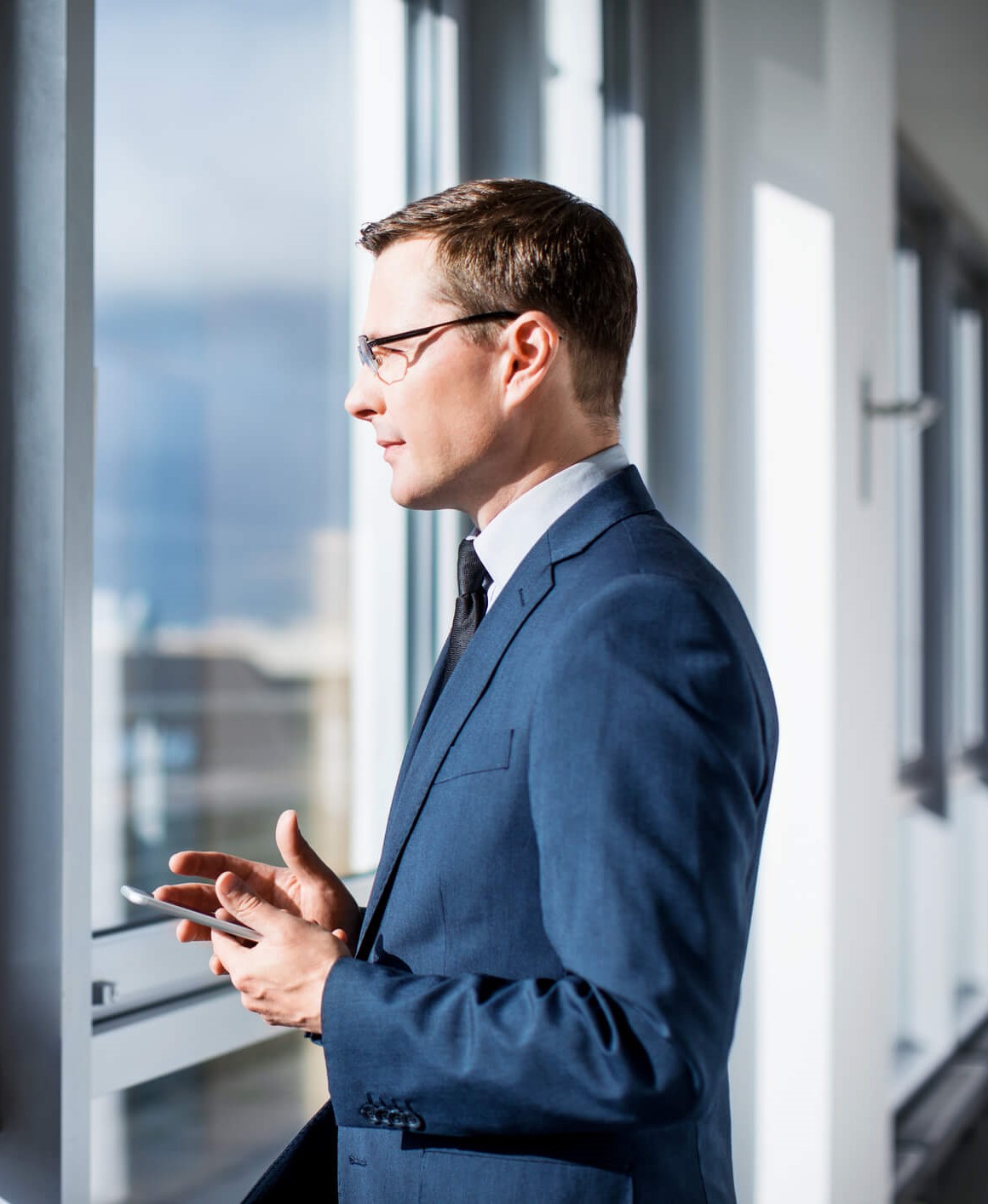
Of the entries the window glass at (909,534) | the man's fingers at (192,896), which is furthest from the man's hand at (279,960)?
the window glass at (909,534)

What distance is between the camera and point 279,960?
0.95m

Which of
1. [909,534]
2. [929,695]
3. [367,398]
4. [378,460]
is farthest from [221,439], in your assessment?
[929,695]

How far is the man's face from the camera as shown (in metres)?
1.10

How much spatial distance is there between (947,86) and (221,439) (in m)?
2.69

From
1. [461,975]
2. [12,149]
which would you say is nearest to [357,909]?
[461,975]

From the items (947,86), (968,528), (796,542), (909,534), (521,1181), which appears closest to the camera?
(521,1181)

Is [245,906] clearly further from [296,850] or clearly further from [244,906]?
[296,850]

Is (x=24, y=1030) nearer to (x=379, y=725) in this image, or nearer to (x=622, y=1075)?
(x=622, y=1075)

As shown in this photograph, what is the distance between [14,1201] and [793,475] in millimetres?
1976

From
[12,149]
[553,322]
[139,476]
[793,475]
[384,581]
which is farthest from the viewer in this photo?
[793,475]

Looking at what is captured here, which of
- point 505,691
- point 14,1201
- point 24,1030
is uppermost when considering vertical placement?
point 505,691

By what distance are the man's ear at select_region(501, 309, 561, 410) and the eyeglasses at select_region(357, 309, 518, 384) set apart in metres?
0.02

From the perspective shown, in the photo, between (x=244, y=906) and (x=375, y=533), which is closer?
(x=244, y=906)

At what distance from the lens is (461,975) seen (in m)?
0.92
